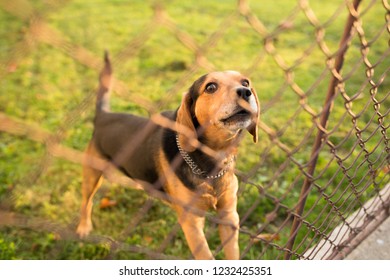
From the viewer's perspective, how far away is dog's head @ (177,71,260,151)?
2238mm

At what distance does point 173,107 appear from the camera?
15.0ft

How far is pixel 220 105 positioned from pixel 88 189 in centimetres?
142

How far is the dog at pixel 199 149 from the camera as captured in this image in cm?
228

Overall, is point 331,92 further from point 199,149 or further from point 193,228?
point 193,228

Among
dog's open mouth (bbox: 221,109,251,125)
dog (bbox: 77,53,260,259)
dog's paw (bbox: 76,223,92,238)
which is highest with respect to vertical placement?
dog's open mouth (bbox: 221,109,251,125)

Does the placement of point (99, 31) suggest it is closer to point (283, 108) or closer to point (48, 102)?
point (48, 102)

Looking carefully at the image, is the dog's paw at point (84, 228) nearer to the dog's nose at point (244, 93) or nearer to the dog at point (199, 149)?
the dog at point (199, 149)

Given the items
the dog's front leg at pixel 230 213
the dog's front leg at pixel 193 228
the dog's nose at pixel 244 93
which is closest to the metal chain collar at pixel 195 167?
the dog's front leg at pixel 230 213

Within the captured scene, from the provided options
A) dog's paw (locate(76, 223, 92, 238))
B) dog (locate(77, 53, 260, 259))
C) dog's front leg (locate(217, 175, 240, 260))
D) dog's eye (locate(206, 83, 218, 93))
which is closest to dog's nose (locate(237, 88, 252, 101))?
dog (locate(77, 53, 260, 259))

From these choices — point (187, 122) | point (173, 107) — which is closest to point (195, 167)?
point (187, 122)

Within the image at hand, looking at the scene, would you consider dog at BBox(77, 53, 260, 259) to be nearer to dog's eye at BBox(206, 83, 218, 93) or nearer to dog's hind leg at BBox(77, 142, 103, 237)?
dog's eye at BBox(206, 83, 218, 93)

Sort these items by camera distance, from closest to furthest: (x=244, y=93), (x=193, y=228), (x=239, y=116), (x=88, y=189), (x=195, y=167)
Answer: (x=244, y=93) < (x=239, y=116) < (x=195, y=167) < (x=193, y=228) < (x=88, y=189)

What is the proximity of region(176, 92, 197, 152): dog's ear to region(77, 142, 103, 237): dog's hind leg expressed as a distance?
39.6 inches
